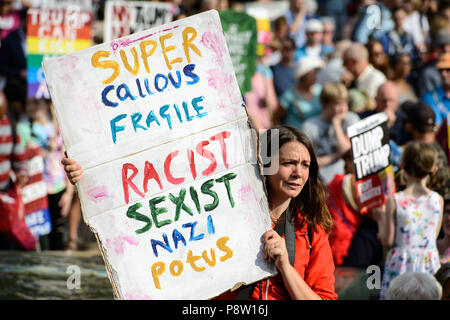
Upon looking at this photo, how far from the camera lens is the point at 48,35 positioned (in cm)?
984

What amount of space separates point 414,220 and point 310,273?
2.87 m

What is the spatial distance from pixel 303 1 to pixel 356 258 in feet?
20.7

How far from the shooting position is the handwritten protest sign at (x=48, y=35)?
382 inches

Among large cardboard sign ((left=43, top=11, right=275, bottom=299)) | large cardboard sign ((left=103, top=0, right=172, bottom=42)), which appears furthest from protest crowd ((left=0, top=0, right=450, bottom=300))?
large cardboard sign ((left=43, top=11, right=275, bottom=299))

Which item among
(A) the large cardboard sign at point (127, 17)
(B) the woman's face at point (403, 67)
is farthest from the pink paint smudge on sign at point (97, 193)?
(B) the woman's face at point (403, 67)

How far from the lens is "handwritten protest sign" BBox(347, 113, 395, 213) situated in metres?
6.68

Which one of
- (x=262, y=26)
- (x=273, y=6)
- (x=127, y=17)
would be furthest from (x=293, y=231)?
(x=273, y=6)

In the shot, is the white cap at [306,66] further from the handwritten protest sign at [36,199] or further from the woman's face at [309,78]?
the handwritten protest sign at [36,199]

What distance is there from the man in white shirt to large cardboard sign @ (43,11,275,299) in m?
5.91

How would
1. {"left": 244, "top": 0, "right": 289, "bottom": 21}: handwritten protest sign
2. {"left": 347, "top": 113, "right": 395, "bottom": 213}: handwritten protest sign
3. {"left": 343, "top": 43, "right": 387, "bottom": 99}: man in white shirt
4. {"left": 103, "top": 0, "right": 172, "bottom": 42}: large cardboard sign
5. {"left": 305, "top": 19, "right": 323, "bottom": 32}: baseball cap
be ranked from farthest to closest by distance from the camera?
{"left": 244, "top": 0, "right": 289, "bottom": 21}: handwritten protest sign → {"left": 305, "top": 19, "right": 323, "bottom": 32}: baseball cap → {"left": 103, "top": 0, "right": 172, "bottom": 42}: large cardboard sign → {"left": 343, "top": 43, "right": 387, "bottom": 99}: man in white shirt → {"left": 347, "top": 113, "right": 395, "bottom": 213}: handwritten protest sign

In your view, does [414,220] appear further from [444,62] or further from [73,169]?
[73,169]

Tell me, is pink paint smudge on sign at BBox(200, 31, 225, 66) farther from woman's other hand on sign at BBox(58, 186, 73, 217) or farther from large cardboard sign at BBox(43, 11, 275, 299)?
woman's other hand on sign at BBox(58, 186, 73, 217)

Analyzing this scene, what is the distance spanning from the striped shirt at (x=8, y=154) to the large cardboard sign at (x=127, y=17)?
1.72 m

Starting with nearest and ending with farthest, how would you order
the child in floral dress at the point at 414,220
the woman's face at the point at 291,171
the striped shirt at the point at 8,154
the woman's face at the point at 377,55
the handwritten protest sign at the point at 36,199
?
the woman's face at the point at 291,171
the child in floral dress at the point at 414,220
the handwritten protest sign at the point at 36,199
the striped shirt at the point at 8,154
the woman's face at the point at 377,55
